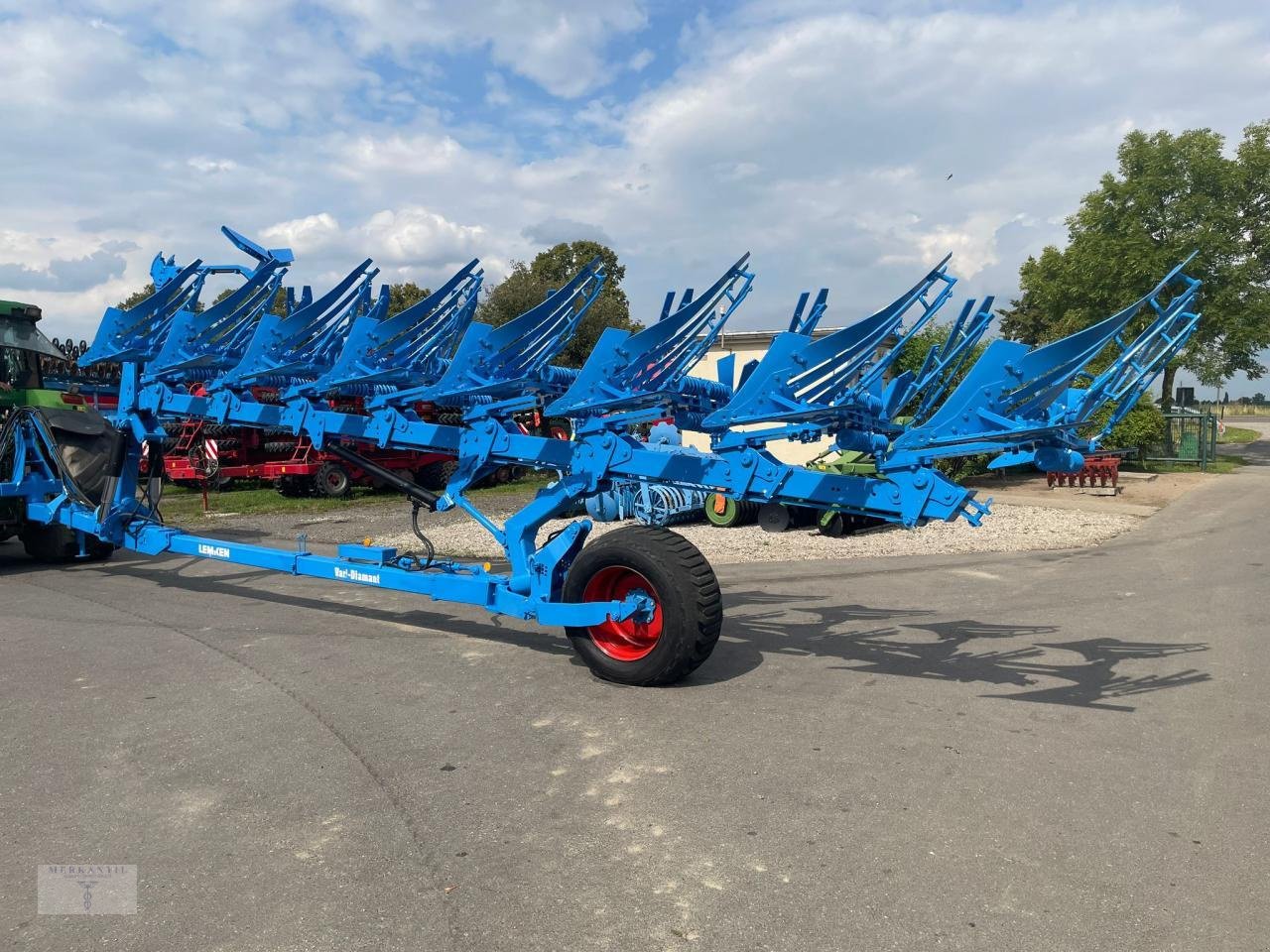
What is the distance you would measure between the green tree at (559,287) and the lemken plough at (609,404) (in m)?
18.0

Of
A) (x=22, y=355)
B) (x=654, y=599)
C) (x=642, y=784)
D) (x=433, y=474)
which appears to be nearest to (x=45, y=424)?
(x=22, y=355)

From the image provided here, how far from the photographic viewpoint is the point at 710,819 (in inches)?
161

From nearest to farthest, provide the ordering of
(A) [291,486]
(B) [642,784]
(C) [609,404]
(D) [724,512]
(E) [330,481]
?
(B) [642,784], (C) [609,404], (D) [724,512], (E) [330,481], (A) [291,486]

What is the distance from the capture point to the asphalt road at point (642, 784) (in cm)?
333

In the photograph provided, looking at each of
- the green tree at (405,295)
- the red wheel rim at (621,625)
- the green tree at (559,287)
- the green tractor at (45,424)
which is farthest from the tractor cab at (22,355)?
the green tree at (405,295)

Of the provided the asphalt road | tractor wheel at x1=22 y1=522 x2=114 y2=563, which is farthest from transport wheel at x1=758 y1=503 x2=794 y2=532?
tractor wheel at x1=22 y1=522 x2=114 y2=563

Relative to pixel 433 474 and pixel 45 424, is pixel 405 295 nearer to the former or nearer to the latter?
pixel 433 474

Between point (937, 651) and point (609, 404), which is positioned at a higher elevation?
point (609, 404)

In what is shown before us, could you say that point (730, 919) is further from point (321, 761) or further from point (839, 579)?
point (839, 579)

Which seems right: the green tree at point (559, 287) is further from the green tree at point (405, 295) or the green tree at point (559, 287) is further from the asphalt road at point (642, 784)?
the asphalt road at point (642, 784)

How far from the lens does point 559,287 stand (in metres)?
27.3

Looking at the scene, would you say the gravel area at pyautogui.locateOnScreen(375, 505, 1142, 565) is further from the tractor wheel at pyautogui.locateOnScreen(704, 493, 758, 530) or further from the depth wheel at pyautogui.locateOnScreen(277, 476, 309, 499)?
the depth wheel at pyautogui.locateOnScreen(277, 476, 309, 499)

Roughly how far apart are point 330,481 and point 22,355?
855cm

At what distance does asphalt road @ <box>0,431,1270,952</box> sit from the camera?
3.33m
